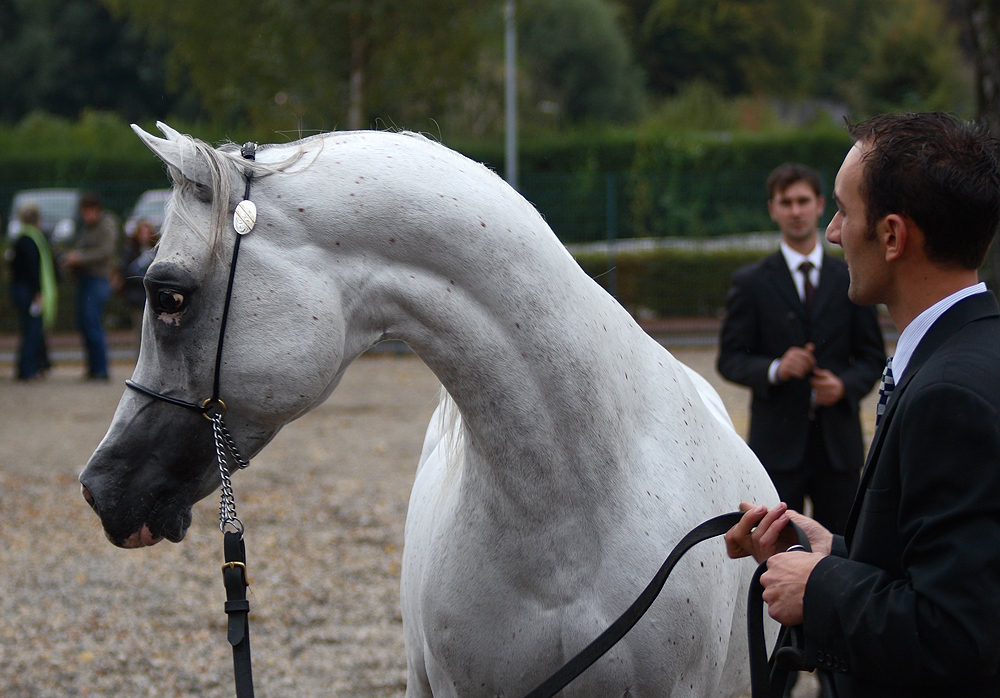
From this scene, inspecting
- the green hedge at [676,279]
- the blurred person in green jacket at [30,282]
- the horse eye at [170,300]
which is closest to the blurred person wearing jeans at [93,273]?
the blurred person in green jacket at [30,282]

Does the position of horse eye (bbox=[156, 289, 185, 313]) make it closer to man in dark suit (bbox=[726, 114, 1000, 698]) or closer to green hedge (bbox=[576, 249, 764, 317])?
man in dark suit (bbox=[726, 114, 1000, 698])

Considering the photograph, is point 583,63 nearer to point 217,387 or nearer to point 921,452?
point 217,387

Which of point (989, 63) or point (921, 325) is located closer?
point (921, 325)

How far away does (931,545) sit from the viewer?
135cm

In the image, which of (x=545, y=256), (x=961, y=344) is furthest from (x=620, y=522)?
(x=961, y=344)

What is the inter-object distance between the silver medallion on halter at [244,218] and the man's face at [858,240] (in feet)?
3.42

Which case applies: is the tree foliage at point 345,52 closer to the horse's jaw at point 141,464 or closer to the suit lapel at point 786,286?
the suit lapel at point 786,286

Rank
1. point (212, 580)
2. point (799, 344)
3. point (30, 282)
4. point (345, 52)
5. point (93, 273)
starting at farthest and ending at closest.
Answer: point (345, 52) → point (93, 273) → point (30, 282) → point (212, 580) → point (799, 344)

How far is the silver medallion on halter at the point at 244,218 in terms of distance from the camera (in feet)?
5.96

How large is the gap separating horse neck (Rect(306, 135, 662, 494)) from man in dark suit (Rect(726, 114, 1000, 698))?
20.0 inches

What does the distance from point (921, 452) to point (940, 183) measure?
40 centimetres

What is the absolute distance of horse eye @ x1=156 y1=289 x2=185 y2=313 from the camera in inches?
71.2

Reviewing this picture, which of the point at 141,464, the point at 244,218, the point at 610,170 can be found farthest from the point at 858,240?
the point at 610,170

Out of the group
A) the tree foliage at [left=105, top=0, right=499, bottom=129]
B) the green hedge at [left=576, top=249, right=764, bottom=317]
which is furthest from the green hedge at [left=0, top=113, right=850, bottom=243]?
the tree foliage at [left=105, top=0, right=499, bottom=129]
